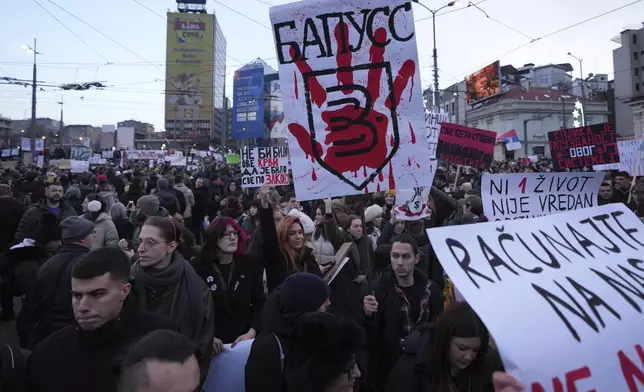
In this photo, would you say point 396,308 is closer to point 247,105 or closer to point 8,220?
point 8,220

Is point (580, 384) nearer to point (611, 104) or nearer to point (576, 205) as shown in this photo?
point (576, 205)

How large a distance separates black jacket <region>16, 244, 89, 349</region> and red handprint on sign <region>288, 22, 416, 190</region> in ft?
6.11

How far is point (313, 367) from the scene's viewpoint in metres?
2.17

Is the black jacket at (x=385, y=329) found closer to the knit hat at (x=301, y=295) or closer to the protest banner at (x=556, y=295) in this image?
the knit hat at (x=301, y=295)

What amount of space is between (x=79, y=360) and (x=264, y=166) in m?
7.90

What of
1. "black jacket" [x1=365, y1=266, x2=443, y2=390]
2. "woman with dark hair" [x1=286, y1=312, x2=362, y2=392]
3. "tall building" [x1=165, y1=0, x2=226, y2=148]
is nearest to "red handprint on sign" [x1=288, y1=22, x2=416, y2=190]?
"black jacket" [x1=365, y1=266, x2=443, y2=390]

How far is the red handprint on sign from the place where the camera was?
364 centimetres

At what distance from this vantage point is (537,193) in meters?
4.53

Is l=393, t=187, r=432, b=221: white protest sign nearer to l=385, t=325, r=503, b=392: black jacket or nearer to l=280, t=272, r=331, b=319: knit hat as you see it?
l=385, t=325, r=503, b=392: black jacket

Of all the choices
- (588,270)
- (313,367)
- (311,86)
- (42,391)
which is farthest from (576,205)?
(42,391)

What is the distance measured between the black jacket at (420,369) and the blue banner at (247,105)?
24331 millimetres

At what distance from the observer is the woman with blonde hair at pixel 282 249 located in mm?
4199

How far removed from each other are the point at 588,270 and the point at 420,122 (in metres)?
1.96

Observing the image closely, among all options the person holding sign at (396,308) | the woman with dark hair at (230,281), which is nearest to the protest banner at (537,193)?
the person holding sign at (396,308)
